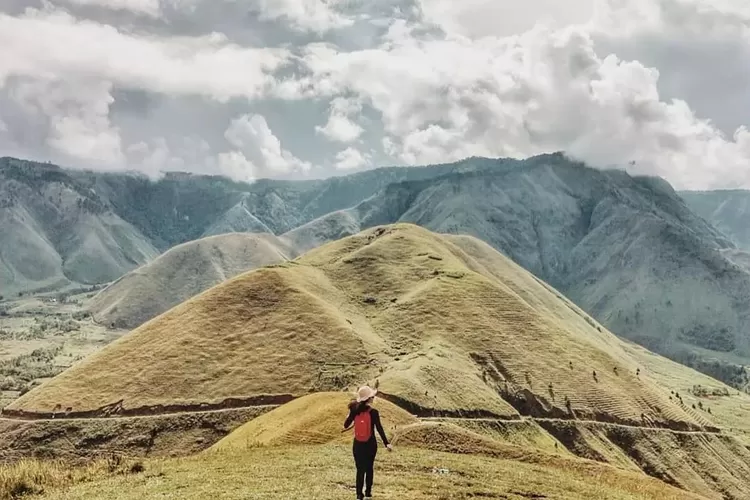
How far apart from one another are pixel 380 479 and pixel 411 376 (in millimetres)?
103360

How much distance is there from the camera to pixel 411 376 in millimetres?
137500

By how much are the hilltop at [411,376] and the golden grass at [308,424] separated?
58.4 meters

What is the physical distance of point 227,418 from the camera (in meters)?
132

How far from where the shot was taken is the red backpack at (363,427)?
2789 cm

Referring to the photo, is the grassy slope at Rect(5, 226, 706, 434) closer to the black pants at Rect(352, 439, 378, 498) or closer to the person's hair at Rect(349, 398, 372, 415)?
the black pants at Rect(352, 439, 378, 498)

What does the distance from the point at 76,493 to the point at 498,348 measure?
140948 millimetres

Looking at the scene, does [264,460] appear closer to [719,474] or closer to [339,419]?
[339,419]

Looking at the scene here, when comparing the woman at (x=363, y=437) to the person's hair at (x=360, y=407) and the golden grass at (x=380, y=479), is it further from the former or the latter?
the golden grass at (x=380, y=479)

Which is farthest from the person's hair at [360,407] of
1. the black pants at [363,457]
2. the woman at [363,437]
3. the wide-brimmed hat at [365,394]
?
the black pants at [363,457]

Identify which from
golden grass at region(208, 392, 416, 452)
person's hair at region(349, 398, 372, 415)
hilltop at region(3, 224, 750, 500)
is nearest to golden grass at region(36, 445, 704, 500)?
person's hair at region(349, 398, 372, 415)

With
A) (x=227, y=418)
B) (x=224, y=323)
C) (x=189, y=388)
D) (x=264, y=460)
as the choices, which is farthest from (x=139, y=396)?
(x=264, y=460)

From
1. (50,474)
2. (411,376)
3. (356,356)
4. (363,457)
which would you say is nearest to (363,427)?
(363,457)

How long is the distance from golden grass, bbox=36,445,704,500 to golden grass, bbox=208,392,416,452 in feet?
15.0

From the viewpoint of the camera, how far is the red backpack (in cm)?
2789
